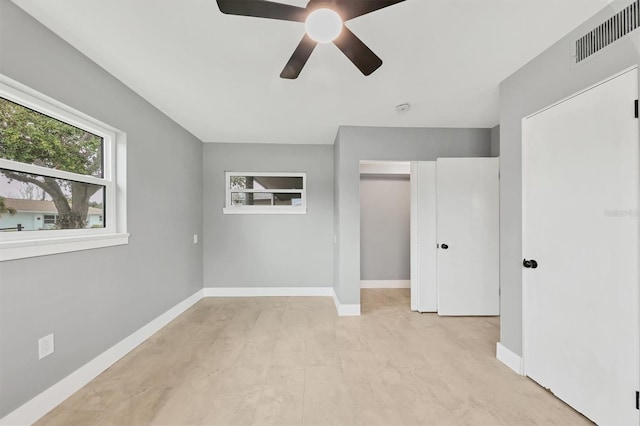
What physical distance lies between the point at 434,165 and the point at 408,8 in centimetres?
231

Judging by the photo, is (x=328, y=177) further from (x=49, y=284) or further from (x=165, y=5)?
(x=49, y=284)

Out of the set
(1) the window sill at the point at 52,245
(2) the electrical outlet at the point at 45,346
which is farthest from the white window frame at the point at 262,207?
(2) the electrical outlet at the point at 45,346

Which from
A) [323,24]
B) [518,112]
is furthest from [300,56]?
[518,112]

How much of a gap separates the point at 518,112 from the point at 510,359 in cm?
212

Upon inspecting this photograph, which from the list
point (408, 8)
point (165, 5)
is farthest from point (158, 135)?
point (408, 8)

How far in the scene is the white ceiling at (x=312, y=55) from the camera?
5.11ft

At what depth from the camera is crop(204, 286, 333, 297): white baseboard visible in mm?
4211

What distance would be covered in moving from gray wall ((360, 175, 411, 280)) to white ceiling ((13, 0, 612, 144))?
1853 mm

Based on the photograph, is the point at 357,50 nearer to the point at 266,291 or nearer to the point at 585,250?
the point at 585,250

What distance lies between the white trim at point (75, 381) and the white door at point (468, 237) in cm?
349

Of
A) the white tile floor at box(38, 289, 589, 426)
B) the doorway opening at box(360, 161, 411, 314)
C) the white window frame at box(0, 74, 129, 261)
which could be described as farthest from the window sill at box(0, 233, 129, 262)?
the doorway opening at box(360, 161, 411, 314)

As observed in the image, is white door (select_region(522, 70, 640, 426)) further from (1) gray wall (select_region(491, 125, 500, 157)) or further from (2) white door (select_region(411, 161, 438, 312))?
(1) gray wall (select_region(491, 125, 500, 157))

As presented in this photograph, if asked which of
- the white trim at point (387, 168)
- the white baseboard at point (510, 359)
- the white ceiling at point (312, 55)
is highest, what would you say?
the white ceiling at point (312, 55)

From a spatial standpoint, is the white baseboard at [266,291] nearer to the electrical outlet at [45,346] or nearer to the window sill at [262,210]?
the window sill at [262,210]
